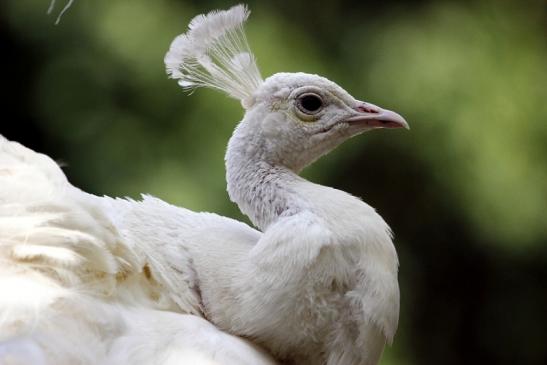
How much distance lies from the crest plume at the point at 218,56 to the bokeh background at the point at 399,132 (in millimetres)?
932

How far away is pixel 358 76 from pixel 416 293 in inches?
31.3

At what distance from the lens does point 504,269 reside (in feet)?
10.7

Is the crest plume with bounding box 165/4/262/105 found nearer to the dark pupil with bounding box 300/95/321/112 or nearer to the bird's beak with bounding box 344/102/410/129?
the dark pupil with bounding box 300/95/321/112

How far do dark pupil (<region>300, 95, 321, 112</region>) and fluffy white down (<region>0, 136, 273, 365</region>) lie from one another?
0.40 metres

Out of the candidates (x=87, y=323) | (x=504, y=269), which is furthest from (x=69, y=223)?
(x=504, y=269)

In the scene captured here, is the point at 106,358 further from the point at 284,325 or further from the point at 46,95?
the point at 46,95

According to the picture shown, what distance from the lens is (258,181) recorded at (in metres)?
1.77

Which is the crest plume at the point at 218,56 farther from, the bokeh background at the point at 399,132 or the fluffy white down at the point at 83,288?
the bokeh background at the point at 399,132

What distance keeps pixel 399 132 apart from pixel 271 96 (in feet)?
4.65

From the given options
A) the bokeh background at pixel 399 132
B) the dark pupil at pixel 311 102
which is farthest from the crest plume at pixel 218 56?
the bokeh background at pixel 399 132

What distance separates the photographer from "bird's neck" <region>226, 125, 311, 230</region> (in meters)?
1.74

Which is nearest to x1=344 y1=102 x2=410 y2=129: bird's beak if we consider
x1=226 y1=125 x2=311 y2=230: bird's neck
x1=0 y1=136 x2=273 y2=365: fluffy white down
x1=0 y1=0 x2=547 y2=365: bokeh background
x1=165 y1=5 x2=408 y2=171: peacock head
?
x1=165 y1=5 x2=408 y2=171: peacock head

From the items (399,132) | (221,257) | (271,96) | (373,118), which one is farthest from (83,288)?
(399,132)

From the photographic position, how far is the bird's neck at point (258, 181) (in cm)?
174
